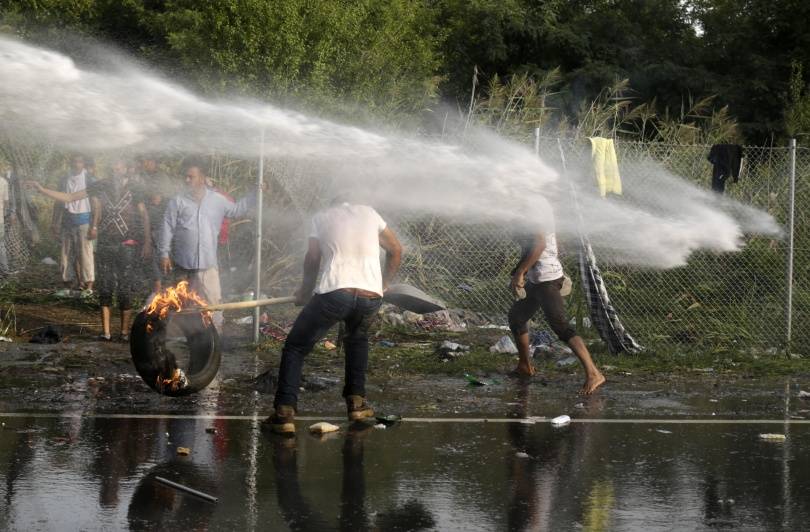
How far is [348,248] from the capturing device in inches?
303

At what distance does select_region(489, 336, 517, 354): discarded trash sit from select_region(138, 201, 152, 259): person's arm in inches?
148

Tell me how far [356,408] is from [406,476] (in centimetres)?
148

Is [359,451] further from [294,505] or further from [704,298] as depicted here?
[704,298]

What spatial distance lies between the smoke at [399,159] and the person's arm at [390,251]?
1723mm

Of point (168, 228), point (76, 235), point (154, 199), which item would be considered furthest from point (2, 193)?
point (168, 228)

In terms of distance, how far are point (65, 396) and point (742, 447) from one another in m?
5.08

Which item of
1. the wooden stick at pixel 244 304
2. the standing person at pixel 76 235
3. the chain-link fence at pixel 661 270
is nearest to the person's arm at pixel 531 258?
the wooden stick at pixel 244 304

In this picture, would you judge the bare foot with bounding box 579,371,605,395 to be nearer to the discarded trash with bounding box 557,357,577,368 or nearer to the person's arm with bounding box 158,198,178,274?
the discarded trash with bounding box 557,357,577,368

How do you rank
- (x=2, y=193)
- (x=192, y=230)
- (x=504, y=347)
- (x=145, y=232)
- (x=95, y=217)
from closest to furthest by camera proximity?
(x=192, y=230) → (x=504, y=347) → (x=145, y=232) → (x=95, y=217) → (x=2, y=193)

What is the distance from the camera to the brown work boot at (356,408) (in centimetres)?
794

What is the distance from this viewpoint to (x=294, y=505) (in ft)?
19.1

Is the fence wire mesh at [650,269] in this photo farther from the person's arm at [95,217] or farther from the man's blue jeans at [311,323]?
the man's blue jeans at [311,323]

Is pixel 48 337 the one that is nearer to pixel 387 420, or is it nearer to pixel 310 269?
pixel 310 269

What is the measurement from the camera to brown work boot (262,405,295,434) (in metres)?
7.51
